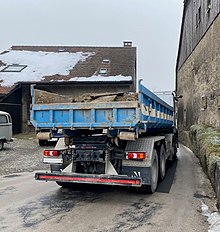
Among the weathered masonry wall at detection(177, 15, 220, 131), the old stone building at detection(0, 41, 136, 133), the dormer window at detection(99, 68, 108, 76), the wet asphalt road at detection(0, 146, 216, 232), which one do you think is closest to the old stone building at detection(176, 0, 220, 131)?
the weathered masonry wall at detection(177, 15, 220, 131)

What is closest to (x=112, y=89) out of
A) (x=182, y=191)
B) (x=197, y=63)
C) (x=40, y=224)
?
(x=197, y=63)

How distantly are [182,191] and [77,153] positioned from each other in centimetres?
274

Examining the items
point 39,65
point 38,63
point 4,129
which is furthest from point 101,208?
point 38,63

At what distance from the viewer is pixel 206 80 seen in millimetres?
15914

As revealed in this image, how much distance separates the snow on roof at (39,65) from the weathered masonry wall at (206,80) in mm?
4985

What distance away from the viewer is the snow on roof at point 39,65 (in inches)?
890

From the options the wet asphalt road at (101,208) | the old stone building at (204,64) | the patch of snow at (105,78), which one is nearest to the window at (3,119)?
the wet asphalt road at (101,208)

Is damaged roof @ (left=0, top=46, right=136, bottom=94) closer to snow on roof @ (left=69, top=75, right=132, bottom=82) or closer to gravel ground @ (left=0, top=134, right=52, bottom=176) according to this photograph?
snow on roof @ (left=69, top=75, right=132, bottom=82)

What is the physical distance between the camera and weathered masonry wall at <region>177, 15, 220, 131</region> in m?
13.6

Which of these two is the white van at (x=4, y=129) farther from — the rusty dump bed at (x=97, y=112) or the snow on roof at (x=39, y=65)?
the rusty dump bed at (x=97, y=112)

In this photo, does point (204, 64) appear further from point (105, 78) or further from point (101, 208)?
point (101, 208)

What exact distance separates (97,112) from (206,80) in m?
11.8

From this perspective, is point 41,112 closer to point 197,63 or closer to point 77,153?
point 77,153

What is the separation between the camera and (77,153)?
19.8 ft
